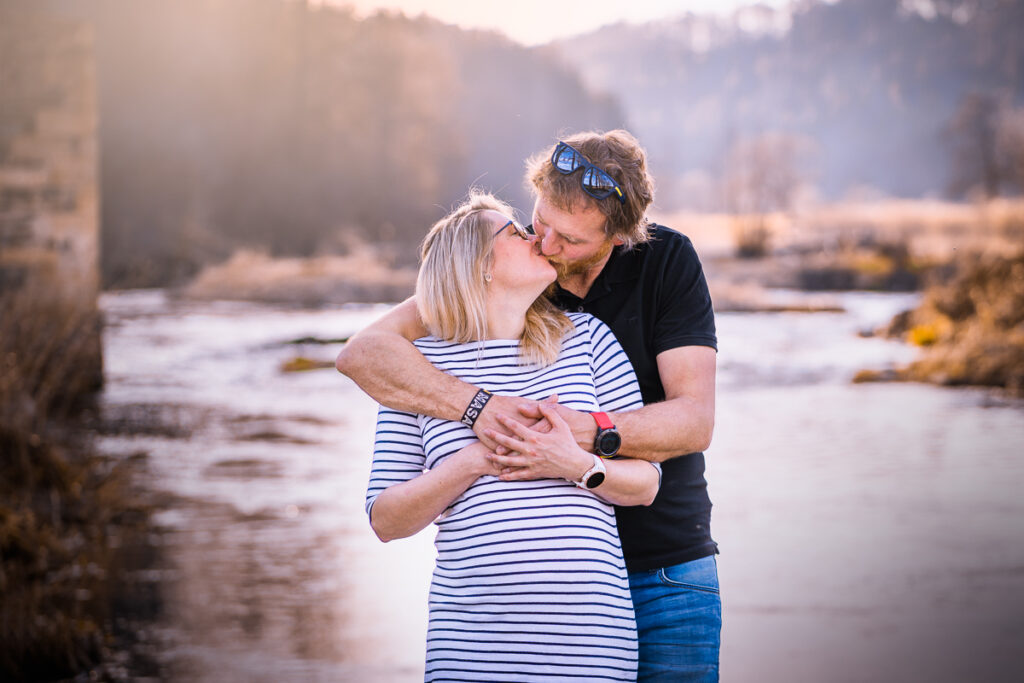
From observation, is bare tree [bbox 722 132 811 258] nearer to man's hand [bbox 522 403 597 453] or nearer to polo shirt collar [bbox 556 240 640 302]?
polo shirt collar [bbox 556 240 640 302]

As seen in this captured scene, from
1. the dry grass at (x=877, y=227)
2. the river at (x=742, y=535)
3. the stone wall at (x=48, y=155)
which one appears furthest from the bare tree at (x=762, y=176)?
the stone wall at (x=48, y=155)

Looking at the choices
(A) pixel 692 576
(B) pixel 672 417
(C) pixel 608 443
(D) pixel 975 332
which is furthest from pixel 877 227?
(C) pixel 608 443

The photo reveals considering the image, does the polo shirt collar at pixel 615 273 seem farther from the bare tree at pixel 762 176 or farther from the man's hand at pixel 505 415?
the bare tree at pixel 762 176

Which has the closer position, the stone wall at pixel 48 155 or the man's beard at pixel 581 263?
the man's beard at pixel 581 263

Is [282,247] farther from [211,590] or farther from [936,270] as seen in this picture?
[211,590]

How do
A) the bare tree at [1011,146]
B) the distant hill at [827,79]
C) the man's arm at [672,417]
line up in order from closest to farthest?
the man's arm at [672,417] < the bare tree at [1011,146] < the distant hill at [827,79]

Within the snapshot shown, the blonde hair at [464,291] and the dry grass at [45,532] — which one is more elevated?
the blonde hair at [464,291]

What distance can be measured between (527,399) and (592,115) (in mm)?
78415

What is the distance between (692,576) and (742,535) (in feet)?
17.5

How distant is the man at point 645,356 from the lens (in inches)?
92.1

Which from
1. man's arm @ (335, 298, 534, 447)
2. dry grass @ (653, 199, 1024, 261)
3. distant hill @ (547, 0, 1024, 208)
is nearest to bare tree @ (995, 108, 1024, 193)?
dry grass @ (653, 199, 1024, 261)

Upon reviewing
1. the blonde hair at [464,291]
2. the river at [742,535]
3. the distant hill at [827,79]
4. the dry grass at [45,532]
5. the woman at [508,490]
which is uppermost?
the distant hill at [827,79]

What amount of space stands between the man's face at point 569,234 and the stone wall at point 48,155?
11.0 meters

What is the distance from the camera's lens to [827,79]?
88125 millimetres
